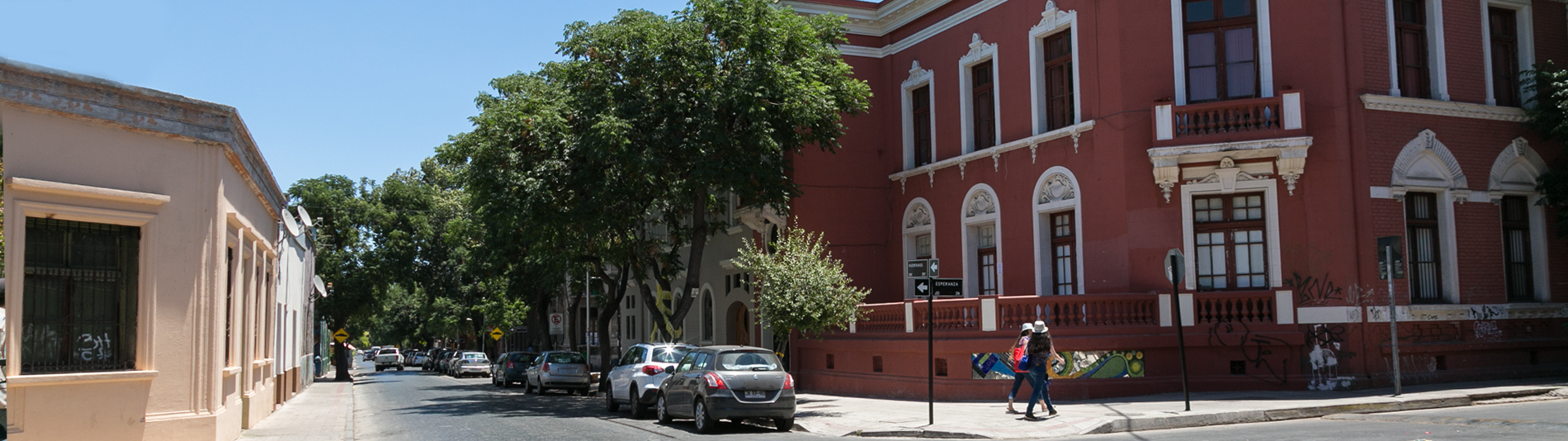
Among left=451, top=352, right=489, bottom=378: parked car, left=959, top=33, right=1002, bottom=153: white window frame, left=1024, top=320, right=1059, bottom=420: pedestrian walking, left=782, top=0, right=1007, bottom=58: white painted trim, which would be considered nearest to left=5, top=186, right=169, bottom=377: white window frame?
left=1024, top=320, right=1059, bottom=420: pedestrian walking

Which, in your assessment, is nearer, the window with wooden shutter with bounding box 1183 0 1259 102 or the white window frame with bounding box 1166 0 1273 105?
the white window frame with bounding box 1166 0 1273 105

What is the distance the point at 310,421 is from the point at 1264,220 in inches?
721

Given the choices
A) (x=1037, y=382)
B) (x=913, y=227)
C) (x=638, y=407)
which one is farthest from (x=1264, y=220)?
(x=638, y=407)

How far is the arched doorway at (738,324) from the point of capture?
112 ft

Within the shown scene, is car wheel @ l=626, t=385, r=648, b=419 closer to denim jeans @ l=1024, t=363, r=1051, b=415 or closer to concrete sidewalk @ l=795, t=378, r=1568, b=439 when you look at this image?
concrete sidewalk @ l=795, t=378, r=1568, b=439

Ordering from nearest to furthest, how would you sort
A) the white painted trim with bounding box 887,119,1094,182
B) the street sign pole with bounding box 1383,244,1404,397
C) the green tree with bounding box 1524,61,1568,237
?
the street sign pole with bounding box 1383,244,1404,397 < the green tree with bounding box 1524,61,1568,237 < the white painted trim with bounding box 887,119,1094,182

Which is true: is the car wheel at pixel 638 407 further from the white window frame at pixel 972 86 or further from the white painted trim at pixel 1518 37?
the white painted trim at pixel 1518 37

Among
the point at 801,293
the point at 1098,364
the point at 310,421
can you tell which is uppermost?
the point at 801,293

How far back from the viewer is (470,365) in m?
54.4

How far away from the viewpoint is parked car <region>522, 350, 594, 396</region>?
32938 millimetres

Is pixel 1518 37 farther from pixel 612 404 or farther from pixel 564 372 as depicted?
pixel 564 372

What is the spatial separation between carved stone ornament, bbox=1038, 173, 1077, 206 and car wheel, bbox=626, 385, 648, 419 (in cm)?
911

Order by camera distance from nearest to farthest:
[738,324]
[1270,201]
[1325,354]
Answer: [1325,354], [1270,201], [738,324]

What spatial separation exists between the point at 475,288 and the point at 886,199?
36836mm
